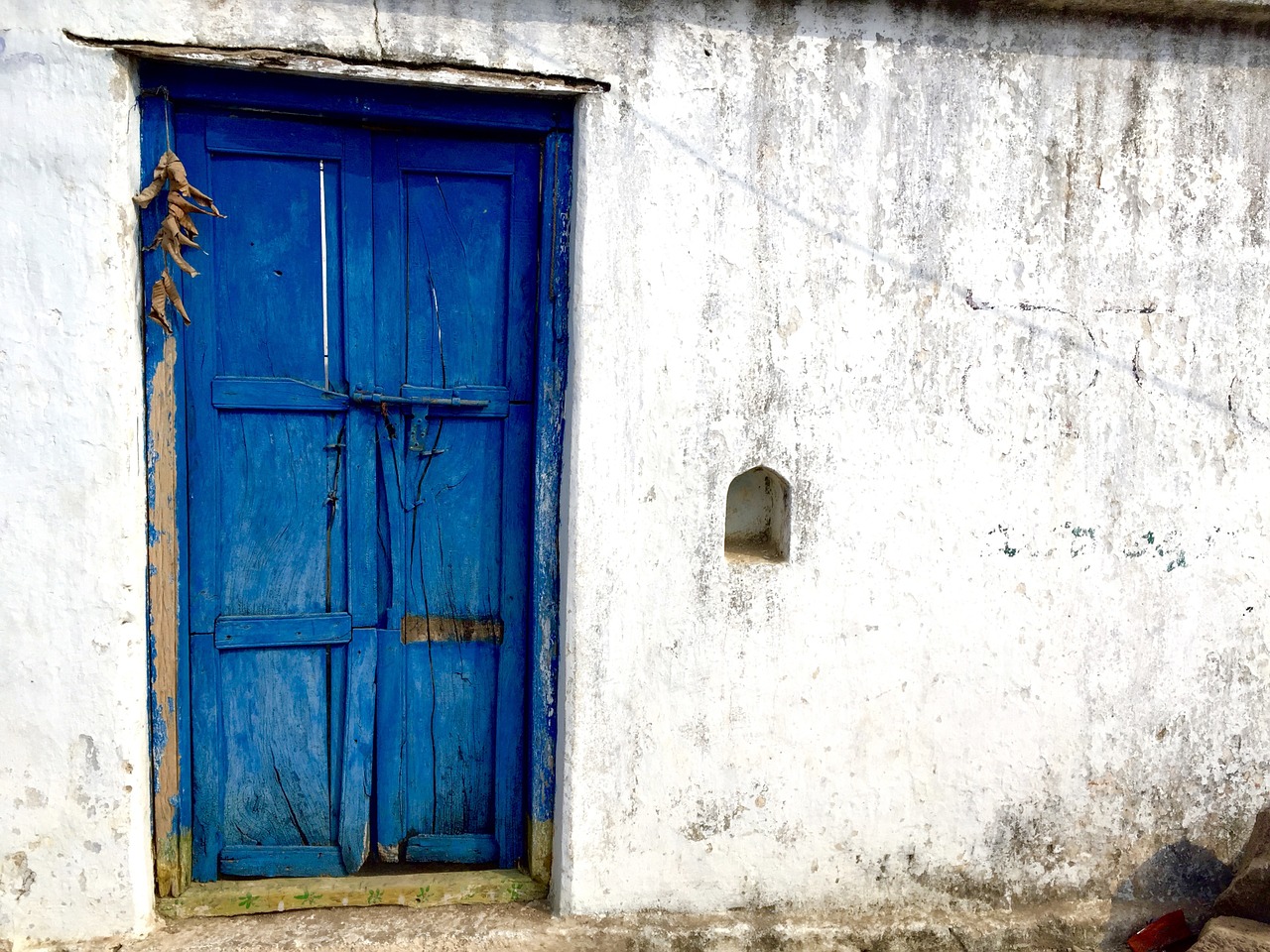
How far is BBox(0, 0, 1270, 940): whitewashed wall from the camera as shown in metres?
2.34

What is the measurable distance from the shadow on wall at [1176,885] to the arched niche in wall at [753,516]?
158 centimetres

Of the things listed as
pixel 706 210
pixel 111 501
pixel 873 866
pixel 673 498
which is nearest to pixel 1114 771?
pixel 873 866

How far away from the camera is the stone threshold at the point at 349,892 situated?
260cm

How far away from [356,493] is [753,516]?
3.89 feet

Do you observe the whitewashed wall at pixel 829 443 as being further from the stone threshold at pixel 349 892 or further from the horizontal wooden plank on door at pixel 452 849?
the horizontal wooden plank on door at pixel 452 849

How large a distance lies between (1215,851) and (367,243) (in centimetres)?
321

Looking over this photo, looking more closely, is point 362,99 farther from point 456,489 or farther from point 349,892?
point 349,892

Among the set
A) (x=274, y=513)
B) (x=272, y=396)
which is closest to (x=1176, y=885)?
(x=274, y=513)

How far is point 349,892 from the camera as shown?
2.65 meters

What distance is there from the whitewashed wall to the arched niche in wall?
13cm

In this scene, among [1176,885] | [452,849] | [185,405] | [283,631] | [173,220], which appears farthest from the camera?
[1176,885]

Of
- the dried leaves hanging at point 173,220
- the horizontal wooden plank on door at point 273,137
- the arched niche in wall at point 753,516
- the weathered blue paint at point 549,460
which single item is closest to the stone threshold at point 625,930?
the weathered blue paint at point 549,460

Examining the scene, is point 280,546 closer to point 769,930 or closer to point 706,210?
point 706,210

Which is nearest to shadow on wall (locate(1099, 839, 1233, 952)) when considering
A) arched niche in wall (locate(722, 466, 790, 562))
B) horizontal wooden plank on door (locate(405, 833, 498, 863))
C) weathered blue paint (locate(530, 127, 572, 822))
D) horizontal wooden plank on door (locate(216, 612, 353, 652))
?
arched niche in wall (locate(722, 466, 790, 562))
